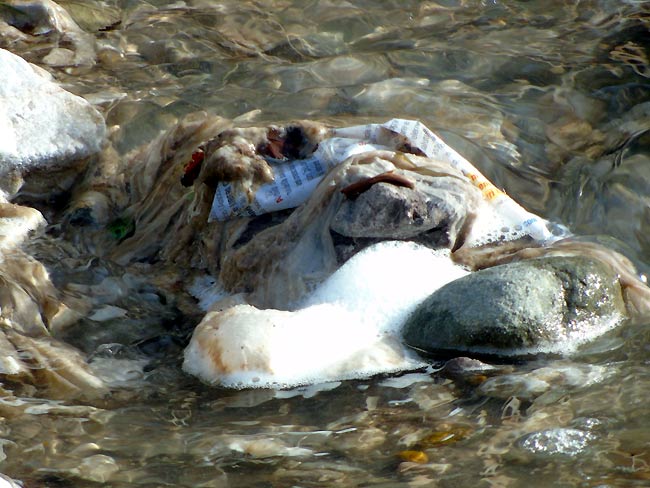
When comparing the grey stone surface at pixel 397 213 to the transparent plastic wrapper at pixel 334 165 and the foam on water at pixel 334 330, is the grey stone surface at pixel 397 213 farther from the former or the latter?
the transparent plastic wrapper at pixel 334 165

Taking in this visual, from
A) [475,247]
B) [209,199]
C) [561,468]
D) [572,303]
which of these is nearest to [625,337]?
[572,303]

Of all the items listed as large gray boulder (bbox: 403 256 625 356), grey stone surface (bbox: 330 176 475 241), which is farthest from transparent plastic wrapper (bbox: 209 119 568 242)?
large gray boulder (bbox: 403 256 625 356)

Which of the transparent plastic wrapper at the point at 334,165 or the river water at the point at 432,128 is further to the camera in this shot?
the transparent plastic wrapper at the point at 334,165

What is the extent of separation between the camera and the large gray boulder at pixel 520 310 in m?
3.28

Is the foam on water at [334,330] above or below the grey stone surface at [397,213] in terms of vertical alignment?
below

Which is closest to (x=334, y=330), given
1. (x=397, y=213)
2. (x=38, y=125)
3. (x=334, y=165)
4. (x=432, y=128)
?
(x=397, y=213)

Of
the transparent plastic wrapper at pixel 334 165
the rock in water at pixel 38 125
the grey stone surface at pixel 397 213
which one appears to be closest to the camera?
the grey stone surface at pixel 397 213

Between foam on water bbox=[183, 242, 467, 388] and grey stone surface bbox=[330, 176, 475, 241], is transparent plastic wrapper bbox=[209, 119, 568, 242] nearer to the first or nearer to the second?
grey stone surface bbox=[330, 176, 475, 241]

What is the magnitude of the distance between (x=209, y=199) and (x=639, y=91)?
8.59 feet

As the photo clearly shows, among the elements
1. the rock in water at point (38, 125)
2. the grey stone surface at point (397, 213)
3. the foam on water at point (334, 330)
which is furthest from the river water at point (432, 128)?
the grey stone surface at point (397, 213)

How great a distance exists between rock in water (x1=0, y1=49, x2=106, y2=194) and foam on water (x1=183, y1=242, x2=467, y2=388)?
174cm

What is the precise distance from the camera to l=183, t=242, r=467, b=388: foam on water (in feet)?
10.7

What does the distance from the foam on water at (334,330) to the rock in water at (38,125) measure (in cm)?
174

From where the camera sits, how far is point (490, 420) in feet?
9.04
